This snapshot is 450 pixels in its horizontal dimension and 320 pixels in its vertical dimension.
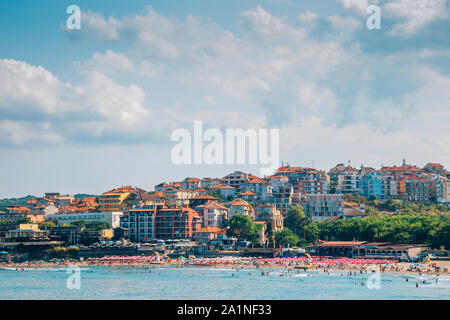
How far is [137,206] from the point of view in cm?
13088

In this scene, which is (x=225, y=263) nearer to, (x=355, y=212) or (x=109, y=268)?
(x=109, y=268)

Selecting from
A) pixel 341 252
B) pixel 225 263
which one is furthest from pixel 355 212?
pixel 225 263

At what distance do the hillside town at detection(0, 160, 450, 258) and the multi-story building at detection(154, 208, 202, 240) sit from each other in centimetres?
19

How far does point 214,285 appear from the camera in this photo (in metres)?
74.2

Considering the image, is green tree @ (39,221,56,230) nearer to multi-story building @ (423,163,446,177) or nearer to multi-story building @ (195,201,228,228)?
multi-story building @ (195,201,228,228)

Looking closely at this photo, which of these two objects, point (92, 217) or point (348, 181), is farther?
point (348, 181)

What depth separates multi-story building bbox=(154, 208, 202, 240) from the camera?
12125cm

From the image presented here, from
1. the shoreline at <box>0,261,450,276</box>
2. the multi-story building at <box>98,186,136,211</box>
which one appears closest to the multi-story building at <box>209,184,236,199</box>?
the multi-story building at <box>98,186,136,211</box>

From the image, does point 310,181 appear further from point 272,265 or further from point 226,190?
point 272,265

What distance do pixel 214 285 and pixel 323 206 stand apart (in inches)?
2560

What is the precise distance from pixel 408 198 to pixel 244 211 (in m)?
45.5
